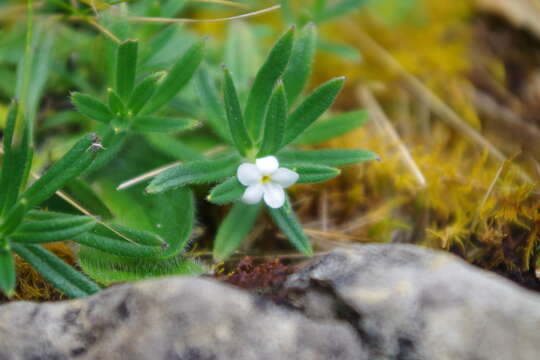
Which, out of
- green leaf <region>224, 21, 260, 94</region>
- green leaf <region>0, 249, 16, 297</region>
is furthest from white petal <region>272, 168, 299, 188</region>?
green leaf <region>0, 249, 16, 297</region>

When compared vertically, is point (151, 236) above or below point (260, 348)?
above

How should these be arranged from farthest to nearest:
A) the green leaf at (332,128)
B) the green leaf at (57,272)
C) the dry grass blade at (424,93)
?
the dry grass blade at (424,93) → the green leaf at (332,128) → the green leaf at (57,272)

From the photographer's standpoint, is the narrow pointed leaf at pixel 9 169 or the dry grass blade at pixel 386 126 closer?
the narrow pointed leaf at pixel 9 169

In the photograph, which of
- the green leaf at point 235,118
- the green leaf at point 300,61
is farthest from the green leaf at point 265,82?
the green leaf at point 300,61

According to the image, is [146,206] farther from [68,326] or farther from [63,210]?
[68,326]

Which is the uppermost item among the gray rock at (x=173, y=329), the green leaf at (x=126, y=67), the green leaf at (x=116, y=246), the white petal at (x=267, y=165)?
the green leaf at (x=126, y=67)

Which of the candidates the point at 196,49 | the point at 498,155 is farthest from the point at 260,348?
the point at 498,155

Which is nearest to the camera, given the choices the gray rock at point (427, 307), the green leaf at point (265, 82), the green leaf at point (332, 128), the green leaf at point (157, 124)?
the gray rock at point (427, 307)

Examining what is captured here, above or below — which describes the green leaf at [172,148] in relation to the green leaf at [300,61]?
below

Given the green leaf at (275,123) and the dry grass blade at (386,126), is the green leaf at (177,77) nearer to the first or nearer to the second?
the green leaf at (275,123)
